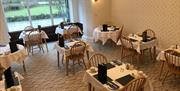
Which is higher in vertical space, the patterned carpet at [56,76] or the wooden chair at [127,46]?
the wooden chair at [127,46]

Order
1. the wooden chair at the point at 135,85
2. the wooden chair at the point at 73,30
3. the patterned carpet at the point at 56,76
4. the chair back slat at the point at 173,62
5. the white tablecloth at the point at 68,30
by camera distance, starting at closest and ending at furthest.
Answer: the wooden chair at the point at 135,85 < the chair back slat at the point at 173,62 < the patterned carpet at the point at 56,76 < the white tablecloth at the point at 68,30 < the wooden chair at the point at 73,30

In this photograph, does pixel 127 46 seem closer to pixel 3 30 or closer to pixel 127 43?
pixel 127 43

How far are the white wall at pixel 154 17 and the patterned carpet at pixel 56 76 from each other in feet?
3.23

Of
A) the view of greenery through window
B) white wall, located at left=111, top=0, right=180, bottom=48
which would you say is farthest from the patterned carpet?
the view of greenery through window

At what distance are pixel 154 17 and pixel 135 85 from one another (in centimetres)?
391

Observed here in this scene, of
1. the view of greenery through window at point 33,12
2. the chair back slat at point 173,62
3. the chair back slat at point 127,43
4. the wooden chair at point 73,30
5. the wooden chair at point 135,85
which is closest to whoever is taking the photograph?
the wooden chair at point 135,85

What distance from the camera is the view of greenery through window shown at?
763 cm

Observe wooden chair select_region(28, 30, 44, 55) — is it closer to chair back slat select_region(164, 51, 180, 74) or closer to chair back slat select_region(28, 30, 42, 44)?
chair back slat select_region(28, 30, 42, 44)

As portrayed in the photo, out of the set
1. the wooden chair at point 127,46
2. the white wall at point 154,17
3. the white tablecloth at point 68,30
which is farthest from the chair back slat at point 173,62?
the white tablecloth at point 68,30

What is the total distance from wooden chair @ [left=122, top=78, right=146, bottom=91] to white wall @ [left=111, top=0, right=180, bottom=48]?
10.8ft

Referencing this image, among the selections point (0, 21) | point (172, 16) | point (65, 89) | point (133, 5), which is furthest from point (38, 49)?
point (172, 16)

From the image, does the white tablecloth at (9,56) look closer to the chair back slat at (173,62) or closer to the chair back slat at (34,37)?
the chair back slat at (34,37)

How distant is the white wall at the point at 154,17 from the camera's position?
18.6 feet

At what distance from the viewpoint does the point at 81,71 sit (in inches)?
206
